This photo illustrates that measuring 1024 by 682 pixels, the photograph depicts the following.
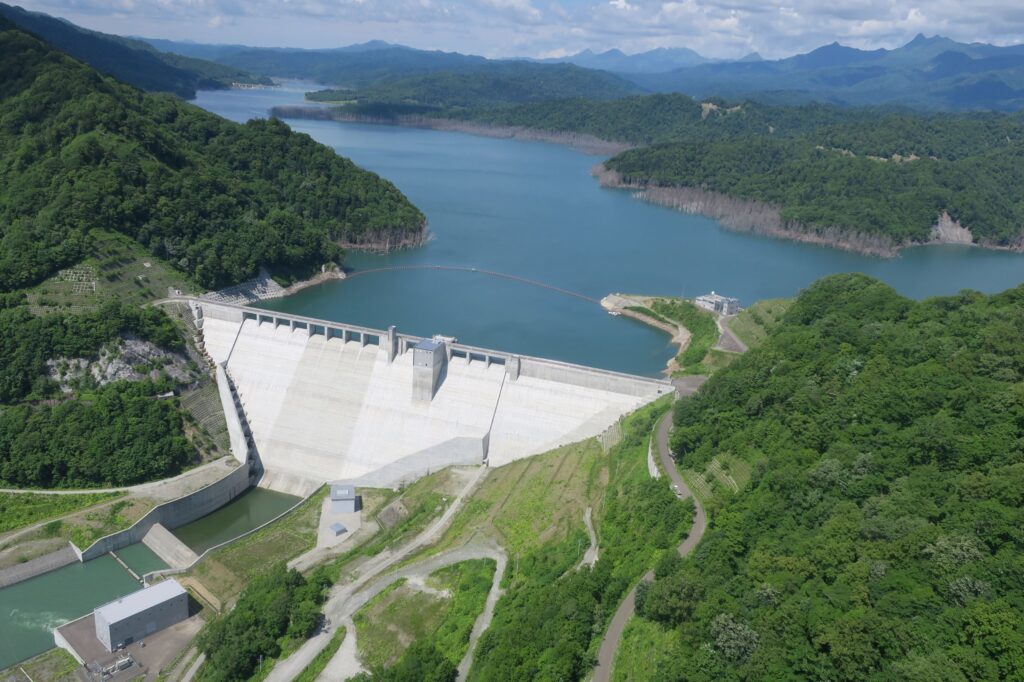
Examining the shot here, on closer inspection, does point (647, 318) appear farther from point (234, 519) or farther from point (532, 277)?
point (234, 519)

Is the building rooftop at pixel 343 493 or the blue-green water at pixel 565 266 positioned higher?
the blue-green water at pixel 565 266

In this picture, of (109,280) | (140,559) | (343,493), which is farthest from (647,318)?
(140,559)

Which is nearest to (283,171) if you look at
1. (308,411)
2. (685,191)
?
(308,411)

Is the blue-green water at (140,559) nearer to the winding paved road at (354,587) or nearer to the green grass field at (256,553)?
the green grass field at (256,553)

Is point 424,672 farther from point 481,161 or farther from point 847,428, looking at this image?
point 481,161

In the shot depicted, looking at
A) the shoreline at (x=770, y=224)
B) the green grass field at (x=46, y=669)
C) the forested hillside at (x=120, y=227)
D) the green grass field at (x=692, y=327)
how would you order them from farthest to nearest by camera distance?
the shoreline at (x=770, y=224) < the green grass field at (x=692, y=327) < the forested hillside at (x=120, y=227) < the green grass field at (x=46, y=669)

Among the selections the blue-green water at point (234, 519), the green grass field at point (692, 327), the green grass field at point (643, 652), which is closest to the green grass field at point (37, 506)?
the blue-green water at point (234, 519)

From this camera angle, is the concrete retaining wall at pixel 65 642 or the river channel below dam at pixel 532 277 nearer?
the concrete retaining wall at pixel 65 642
